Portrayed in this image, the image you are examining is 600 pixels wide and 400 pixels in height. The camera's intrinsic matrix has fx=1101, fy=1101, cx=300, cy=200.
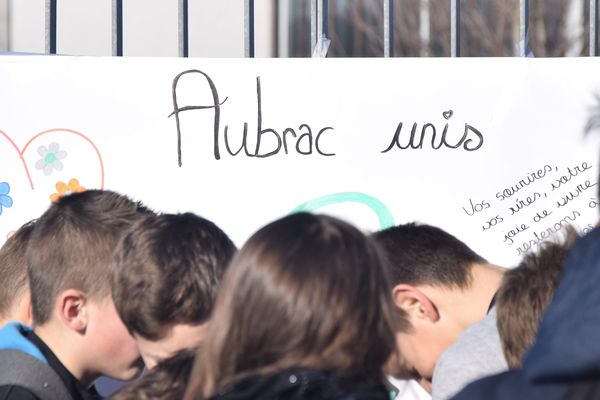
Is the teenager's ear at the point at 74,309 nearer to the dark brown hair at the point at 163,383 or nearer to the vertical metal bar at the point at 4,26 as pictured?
the dark brown hair at the point at 163,383

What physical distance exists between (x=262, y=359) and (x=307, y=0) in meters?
13.7

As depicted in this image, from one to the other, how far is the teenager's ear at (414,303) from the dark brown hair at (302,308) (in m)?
1.10

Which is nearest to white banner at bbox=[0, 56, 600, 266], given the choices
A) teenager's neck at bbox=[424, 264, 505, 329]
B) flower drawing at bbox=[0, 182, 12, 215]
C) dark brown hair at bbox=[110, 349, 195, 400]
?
flower drawing at bbox=[0, 182, 12, 215]

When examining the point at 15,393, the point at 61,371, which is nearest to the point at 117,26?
the point at 61,371

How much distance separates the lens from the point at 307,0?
49.1 feet

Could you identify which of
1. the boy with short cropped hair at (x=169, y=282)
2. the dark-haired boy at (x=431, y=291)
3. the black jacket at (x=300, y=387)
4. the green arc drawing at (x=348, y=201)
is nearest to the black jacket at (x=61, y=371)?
the boy with short cropped hair at (x=169, y=282)

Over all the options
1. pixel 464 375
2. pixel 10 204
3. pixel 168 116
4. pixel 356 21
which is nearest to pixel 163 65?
pixel 168 116

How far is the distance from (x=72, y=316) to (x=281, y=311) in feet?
2.98

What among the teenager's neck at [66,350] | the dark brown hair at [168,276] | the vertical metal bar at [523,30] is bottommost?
the teenager's neck at [66,350]

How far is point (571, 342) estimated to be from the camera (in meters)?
1.29

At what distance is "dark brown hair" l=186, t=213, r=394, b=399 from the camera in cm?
157

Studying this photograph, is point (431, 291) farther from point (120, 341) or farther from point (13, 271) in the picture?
point (13, 271)

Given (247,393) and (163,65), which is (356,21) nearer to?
(163,65)

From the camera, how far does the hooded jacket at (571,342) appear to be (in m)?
1.28
